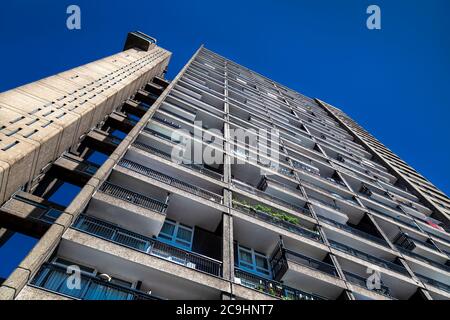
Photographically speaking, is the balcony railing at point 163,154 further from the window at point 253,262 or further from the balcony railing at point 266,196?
the window at point 253,262

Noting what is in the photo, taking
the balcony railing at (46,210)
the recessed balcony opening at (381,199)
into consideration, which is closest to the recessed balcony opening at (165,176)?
the balcony railing at (46,210)

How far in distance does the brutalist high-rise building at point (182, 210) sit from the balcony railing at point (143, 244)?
5 centimetres

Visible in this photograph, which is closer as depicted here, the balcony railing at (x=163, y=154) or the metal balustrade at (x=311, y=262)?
the metal balustrade at (x=311, y=262)

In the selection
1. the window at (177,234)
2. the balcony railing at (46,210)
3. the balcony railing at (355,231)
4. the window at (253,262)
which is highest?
the balcony railing at (355,231)

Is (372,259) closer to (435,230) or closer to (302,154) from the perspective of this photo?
(435,230)

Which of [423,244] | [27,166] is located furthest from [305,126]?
[27,166]

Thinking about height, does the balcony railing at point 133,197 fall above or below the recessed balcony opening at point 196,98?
below

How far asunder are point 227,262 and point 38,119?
10.4 meters

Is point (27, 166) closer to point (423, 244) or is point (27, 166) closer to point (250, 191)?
point (250, 191)

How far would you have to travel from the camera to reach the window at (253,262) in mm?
15742

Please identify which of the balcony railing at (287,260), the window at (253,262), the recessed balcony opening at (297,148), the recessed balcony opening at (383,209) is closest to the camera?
the balcony railing at (287,260)

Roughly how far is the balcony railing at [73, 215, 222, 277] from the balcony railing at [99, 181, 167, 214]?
1486mm

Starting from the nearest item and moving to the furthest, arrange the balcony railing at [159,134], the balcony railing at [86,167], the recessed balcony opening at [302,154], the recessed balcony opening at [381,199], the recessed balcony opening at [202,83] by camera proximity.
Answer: the balcony railing at [86,167] → the balcony railing at [159,134] → the recessed balcony opening at [381,199] → the recessed balcony opening at [302,154] → the recessed balcony opening at [202,83]

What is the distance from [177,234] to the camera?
51.0 feet
